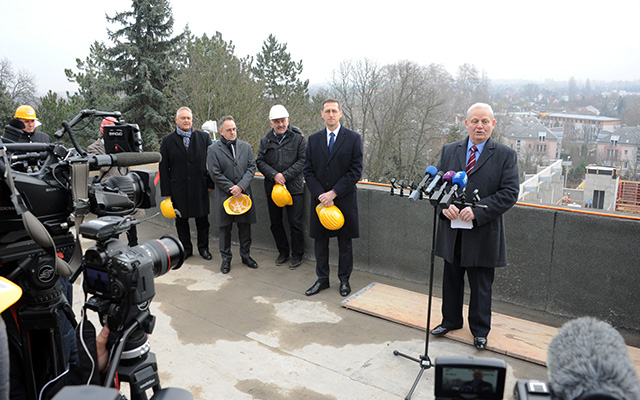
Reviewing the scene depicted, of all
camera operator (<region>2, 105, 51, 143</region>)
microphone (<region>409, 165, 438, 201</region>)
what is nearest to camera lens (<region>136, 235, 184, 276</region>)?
microphone (<region>409, 165, 438, 201</region>)

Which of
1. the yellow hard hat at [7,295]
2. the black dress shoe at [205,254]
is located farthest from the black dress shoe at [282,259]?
the yellow hard hat at [7,295]

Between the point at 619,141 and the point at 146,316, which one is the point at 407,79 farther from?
the point at 146,316

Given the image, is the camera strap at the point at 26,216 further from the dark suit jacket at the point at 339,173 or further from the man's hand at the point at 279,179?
the man's hand at the point at 279,179

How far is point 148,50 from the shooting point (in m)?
27.2

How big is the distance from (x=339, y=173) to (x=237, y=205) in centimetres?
151

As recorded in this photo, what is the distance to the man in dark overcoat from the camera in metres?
6.04

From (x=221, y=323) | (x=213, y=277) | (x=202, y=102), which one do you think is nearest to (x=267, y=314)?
(x=221, y=323)

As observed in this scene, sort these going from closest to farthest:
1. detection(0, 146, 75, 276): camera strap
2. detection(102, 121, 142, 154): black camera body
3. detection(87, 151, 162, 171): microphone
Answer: detection(0, 146, 75, 276): camera strap, detection(87, 151, 162, 171): microphone, detection(102, 121, 142, 154): black camera body

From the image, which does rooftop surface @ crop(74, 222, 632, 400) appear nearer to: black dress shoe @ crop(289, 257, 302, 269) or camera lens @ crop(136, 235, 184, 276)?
black dress shoe @ crop(289, 257, 302, 269)

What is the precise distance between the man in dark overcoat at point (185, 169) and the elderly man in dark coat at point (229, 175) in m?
0.41

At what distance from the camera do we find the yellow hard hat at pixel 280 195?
554 centimetres

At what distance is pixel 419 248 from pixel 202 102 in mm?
17674

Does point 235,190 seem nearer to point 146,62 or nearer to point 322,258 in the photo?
point 322,258

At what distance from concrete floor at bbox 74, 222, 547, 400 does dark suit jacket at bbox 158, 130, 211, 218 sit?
3.51ft
